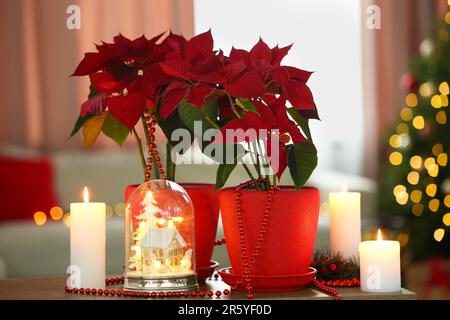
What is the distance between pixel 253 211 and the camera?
102 centimetres

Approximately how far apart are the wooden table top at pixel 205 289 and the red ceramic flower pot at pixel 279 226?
1.5 inches

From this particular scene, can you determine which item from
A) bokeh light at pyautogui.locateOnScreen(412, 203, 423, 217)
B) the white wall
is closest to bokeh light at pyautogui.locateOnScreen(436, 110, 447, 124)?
bokeh light at pyautogui.locateOnScreen(412, 203, 423, 217)

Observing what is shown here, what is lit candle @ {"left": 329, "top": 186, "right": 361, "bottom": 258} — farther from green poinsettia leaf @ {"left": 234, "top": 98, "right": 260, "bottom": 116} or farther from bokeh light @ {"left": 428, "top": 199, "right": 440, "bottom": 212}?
bokeh light @ {"left": 428, "top": 199, "right": 440, "bottom": 212}

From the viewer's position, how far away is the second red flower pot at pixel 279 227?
101 cm

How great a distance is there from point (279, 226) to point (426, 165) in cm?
240

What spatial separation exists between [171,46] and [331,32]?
3.03m

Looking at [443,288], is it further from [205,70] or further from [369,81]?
[205,70]

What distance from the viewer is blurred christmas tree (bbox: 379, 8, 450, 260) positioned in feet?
10.6

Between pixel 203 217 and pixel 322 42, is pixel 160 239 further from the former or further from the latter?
pixel 322 42

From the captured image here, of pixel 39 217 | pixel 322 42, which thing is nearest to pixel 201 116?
pixel 39 217

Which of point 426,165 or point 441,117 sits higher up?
point 441,117

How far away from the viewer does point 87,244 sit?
1.07 metres

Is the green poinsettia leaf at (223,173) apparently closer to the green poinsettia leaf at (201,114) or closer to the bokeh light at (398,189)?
the green poinsettia leaf at (201,114)
